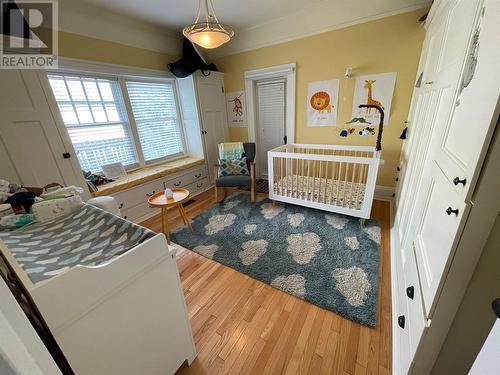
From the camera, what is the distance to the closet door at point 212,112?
3.31 m

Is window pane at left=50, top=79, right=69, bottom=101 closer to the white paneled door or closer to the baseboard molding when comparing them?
the white paneled door

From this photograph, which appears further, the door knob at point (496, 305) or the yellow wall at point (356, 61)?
the yellow wall at point (356, 61)

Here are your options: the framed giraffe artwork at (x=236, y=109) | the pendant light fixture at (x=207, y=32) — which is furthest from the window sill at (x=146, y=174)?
the pendant light fixture at (x=207, y=32)

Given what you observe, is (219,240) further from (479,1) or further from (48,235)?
(479,1)

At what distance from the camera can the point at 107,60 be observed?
2.43 metres

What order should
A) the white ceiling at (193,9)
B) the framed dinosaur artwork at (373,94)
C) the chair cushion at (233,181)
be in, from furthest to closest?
the chair cushion at (233,181) → the framed dinosaur artwork at (373,94) → the white ceiling at (193,9)

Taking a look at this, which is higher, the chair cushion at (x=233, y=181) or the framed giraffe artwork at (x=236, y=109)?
the framed giraffe artwork at (x=236, y=109)

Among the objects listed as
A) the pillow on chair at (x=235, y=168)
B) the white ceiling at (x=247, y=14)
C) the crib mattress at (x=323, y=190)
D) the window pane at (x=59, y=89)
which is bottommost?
the crib mattress at (x=323, y=190)

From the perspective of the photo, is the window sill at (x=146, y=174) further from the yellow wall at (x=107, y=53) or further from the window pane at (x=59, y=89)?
the yellow wall at (x=107, y=53)

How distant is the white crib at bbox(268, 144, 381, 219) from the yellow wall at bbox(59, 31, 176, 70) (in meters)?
2.16

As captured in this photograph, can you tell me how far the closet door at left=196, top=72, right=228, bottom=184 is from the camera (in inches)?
130

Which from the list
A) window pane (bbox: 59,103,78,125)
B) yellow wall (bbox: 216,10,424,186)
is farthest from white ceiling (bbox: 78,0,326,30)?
window pane (bbox: 59,103,78,125)

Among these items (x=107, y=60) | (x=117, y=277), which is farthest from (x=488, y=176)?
(x=107, y=60)

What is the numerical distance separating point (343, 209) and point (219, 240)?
1.46m
